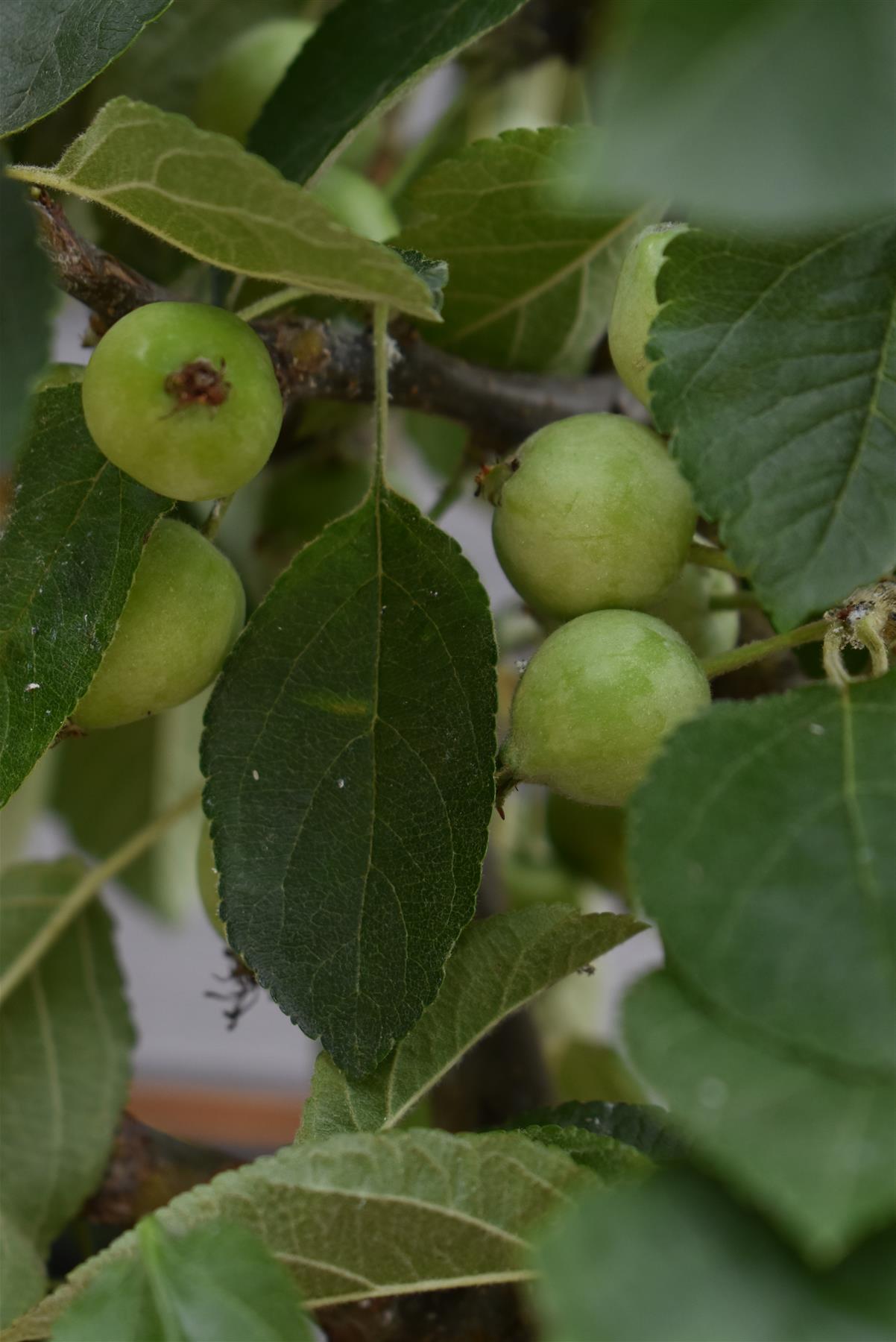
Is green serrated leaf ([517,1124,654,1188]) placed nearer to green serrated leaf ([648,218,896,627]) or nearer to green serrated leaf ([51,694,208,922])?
green serrated leaf ([648,218,896,627])

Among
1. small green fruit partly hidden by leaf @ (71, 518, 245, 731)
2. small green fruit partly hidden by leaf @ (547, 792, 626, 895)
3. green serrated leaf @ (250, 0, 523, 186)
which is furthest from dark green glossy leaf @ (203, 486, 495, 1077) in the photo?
small green fruit partly hidden by leaf @ (547, 792, 626, 895)

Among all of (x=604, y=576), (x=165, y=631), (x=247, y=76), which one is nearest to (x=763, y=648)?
Result: (x=604, y=576)

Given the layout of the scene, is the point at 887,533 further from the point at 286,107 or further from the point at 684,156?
the point at 286,107

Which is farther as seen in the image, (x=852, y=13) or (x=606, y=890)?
(x=606, y=890)

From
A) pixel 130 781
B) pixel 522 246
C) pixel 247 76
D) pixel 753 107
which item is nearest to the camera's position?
pixel 753 107

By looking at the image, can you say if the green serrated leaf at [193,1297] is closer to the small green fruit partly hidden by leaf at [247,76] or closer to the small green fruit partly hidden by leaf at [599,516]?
the small green fruit partly hidden by leaf at [599,516]

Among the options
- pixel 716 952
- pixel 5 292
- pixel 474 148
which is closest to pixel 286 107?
pixel 474 148

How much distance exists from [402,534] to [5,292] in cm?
12

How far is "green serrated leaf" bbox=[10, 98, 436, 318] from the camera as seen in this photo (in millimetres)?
254

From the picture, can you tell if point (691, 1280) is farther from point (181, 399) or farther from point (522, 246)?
point (522, 246)

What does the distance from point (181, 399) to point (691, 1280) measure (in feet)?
0.62

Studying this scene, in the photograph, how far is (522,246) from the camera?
0.42 m

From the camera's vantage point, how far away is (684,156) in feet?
0.62

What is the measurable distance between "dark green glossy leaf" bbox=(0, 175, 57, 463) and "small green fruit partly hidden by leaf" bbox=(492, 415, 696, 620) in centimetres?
12
